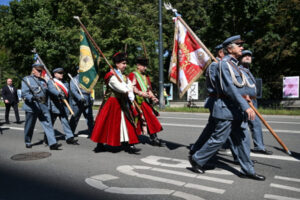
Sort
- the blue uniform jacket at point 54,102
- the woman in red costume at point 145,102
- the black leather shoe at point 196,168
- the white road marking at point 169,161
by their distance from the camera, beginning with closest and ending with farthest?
the black leather shoe at point 196,168 → the white road marking at point 169,161 → the woman in red costume at point 145,102 → the blue uniform jacket at point 54,102

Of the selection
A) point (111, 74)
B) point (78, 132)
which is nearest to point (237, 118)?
point (111, 74)

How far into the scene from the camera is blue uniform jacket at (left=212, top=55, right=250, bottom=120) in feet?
11.7

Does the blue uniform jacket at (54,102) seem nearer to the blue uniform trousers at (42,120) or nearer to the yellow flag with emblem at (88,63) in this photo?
the blue uniform trousers at (42,120)

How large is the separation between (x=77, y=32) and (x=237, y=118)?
66.8 feet

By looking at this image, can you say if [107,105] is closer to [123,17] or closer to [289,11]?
[123,17]

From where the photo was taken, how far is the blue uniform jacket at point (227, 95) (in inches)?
141

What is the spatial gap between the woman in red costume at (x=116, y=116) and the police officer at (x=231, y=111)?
178 centimetres

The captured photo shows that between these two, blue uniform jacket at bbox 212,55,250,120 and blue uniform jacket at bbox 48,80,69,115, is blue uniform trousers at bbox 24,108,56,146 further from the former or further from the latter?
blue uniform jacket at bbox 212,55,250,120

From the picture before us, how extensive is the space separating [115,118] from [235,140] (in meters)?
2.36

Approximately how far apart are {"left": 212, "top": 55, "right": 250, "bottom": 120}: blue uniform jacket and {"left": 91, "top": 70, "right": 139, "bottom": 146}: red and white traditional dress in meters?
1.84

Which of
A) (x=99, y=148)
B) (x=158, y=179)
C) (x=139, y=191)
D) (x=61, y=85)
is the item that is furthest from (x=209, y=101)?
(x=61, y=85)

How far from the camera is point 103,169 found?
4.29 m

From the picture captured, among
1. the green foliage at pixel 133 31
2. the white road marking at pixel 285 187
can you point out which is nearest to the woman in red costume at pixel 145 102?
the white road marking at pixel 285 187

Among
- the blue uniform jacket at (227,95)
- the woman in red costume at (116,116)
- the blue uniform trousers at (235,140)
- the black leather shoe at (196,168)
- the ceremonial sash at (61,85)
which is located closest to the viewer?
the blue uniform jacket at (227,95)
